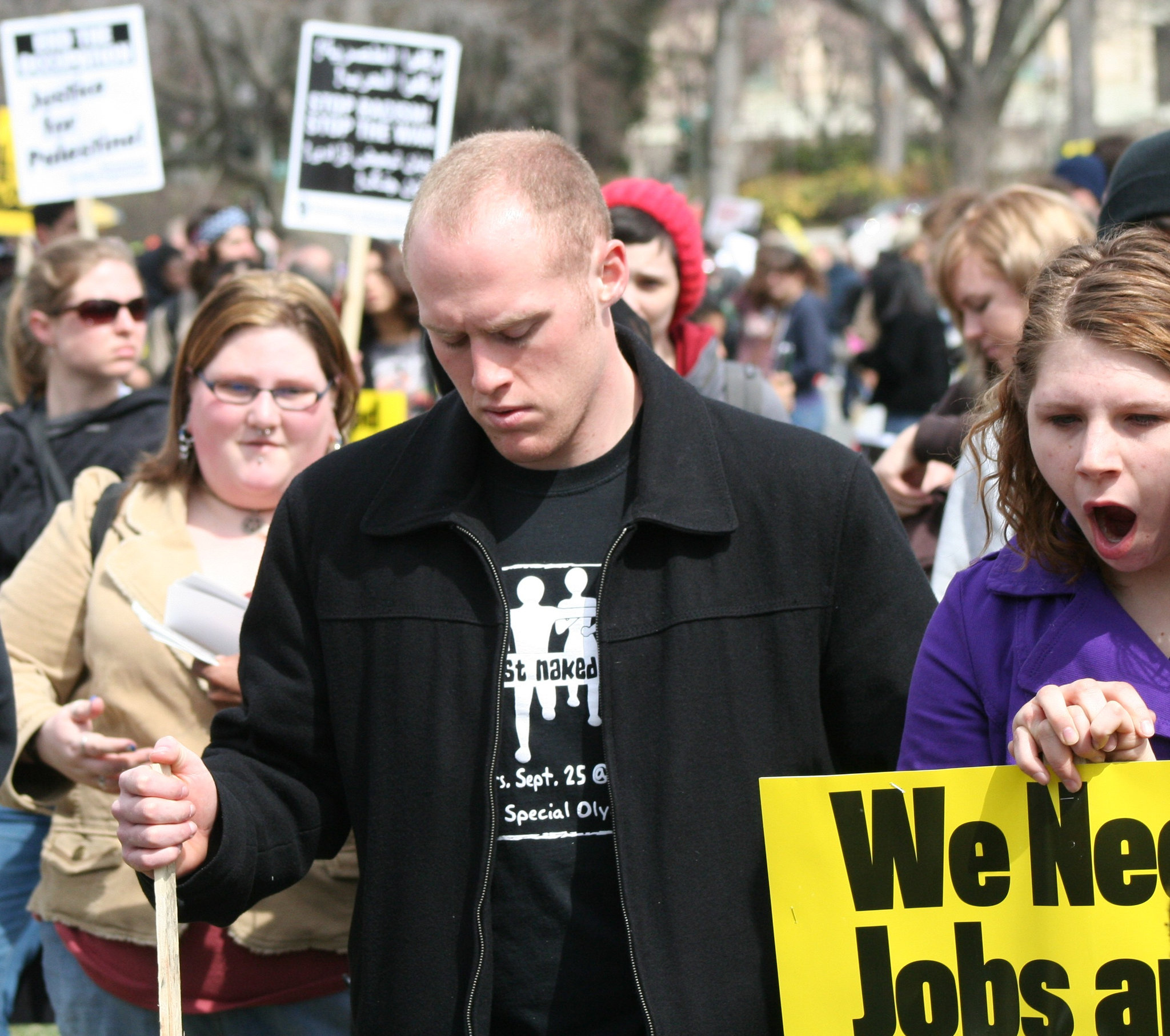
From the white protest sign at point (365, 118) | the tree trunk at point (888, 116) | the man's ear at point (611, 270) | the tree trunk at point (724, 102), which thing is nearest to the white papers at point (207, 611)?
the man's ear at point (611, 270)

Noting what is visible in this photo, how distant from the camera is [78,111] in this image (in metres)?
6.55

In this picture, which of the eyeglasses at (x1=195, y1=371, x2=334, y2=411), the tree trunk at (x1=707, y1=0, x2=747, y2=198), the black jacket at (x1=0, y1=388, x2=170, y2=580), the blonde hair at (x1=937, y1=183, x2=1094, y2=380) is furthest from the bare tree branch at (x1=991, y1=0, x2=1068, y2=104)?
the eyeglasses at (x1=195, y1=371, x2=334, y2=411)

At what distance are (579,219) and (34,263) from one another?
10.8ft

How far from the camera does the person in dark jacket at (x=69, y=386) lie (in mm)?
4555

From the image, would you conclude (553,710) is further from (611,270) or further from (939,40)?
(939,40)

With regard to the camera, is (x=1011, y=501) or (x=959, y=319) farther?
(x=959, y=319)

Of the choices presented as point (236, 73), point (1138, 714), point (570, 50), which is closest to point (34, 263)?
point (1138, 714)

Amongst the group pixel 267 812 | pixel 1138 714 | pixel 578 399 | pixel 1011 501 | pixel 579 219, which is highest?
pixel 579 219

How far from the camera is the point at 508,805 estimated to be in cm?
229

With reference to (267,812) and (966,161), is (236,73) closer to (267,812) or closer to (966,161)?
(966,161)

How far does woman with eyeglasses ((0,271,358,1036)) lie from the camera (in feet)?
9.89

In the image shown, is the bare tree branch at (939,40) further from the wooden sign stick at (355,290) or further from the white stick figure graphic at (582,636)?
the white stick figure graphic at (582,636)

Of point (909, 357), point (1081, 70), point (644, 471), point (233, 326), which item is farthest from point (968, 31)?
point (644, 471)

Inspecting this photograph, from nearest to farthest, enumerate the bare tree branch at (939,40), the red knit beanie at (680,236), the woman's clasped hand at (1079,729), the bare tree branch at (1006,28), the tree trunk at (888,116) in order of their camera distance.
Answer: the woman's clasped hand at (1079,729)
the red knit beanie at (680,236)
the bare tree branch at (1006,28)
the bare tree branch at (939,40)
the tree trunk at (888,116)
